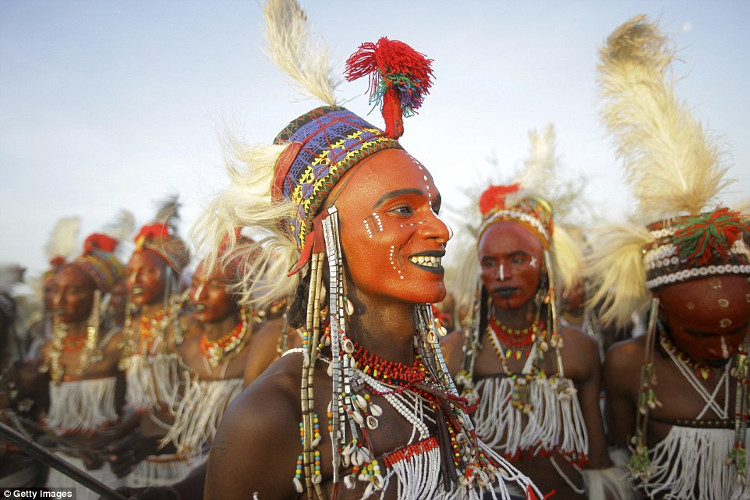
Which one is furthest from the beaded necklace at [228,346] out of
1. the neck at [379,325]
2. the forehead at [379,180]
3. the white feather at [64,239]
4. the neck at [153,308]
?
the white feather at [64,239]

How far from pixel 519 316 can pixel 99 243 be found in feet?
21.8

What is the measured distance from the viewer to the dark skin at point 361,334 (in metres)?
1.79

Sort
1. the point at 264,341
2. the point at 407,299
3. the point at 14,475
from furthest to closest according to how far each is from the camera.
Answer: the point at 14,475, the point at 264,341, the point at 407,299

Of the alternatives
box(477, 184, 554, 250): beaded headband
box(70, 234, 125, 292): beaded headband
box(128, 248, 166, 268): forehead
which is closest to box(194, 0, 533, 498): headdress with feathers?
box(477, 184, 554, 250): beaded headband

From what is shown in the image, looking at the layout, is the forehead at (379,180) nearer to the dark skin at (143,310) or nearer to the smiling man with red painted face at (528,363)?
the smiling man with red painted face at (528,363)

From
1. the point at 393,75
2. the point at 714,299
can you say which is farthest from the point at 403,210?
the point at 714,299

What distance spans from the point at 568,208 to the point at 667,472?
682cm

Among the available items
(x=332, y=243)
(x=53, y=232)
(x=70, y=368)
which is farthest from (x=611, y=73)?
(x=53, y=232)

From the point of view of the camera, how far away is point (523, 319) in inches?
162

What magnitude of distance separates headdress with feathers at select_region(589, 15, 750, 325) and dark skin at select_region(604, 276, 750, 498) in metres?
0.19

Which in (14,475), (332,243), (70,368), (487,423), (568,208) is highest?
(568,208)

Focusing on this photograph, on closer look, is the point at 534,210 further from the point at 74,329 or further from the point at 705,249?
the point at 74,329

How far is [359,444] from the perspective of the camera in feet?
6.37

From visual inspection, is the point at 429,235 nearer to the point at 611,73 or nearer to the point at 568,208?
the point at 611,73
